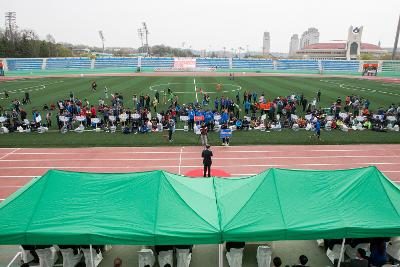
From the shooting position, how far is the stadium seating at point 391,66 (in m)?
64.1

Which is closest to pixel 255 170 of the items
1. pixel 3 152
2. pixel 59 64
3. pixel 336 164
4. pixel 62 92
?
pixel 336 164

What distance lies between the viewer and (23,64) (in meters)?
66.2

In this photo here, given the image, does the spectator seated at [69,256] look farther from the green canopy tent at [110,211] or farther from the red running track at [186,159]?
the red running track at [186,159]

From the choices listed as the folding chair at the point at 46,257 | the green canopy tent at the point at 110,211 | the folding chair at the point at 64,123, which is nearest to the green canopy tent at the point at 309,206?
the green canopy tent at the point at 110,211

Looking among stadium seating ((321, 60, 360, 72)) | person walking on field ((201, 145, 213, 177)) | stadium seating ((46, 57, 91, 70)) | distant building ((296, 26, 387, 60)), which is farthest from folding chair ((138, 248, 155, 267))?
distant building ((296, 26, 387, 60))

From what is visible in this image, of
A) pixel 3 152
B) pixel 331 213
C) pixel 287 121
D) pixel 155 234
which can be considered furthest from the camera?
pixel 287 121

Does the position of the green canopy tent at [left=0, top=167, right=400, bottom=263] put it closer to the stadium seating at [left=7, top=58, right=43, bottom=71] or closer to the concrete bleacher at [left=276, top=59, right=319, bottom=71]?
the concrete bleacher at [left=276, top=59, right=319, bottom=71]

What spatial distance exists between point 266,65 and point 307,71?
30.9ft

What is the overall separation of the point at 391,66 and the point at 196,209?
71527 mm

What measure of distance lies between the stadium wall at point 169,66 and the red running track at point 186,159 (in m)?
50.3

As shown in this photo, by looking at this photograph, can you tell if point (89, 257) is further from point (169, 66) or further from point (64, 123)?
point (169, 66)

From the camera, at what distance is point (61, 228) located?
7.06 metres

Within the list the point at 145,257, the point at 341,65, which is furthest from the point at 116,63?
the point at 145,257

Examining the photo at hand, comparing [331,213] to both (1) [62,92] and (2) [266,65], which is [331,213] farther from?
(2) [266,65]
